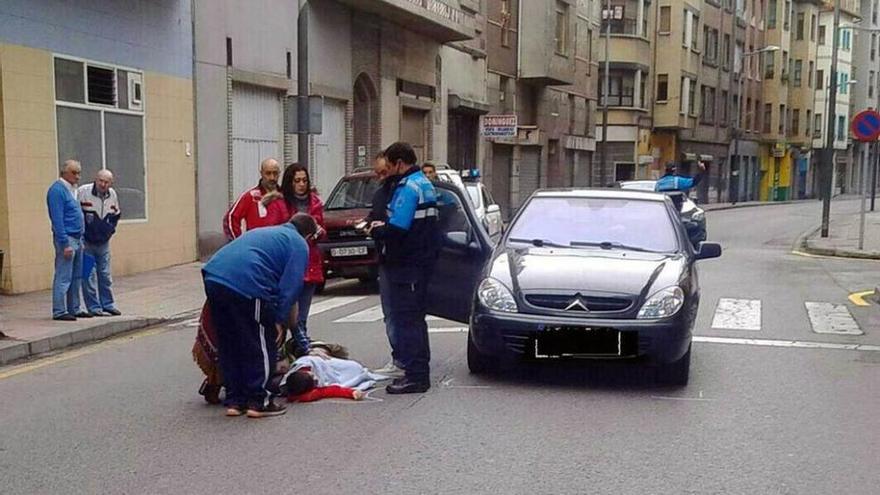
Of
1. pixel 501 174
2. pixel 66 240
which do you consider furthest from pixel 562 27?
pixel 66 240

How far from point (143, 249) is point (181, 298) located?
3.11m

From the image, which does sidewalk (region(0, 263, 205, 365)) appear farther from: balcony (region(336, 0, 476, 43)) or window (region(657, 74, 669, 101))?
window (region(657, 74, 669, 101))

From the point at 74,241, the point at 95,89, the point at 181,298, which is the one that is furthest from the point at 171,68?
the point at 74,241

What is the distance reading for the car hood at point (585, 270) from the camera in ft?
24.3

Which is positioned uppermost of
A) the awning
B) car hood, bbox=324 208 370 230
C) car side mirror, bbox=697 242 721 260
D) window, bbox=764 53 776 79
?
window, bbox=764 53 776 79

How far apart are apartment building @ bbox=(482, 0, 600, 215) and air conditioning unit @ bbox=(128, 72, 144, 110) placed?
17.9m

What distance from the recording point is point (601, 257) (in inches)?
313

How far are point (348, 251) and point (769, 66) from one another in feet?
196

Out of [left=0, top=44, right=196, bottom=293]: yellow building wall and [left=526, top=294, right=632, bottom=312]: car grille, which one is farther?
[left=0, top=44, right=196, bottom=293]: yellow building wall

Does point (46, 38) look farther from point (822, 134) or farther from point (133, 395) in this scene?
point (822, 134)

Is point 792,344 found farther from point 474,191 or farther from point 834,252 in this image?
point 834,252

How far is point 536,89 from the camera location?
3809 cm

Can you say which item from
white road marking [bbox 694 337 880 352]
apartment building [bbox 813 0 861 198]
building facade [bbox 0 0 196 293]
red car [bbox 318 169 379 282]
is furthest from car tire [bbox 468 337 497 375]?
apartment building [bbox 813 0 861 198]

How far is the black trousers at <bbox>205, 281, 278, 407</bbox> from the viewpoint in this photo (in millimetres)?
6527
